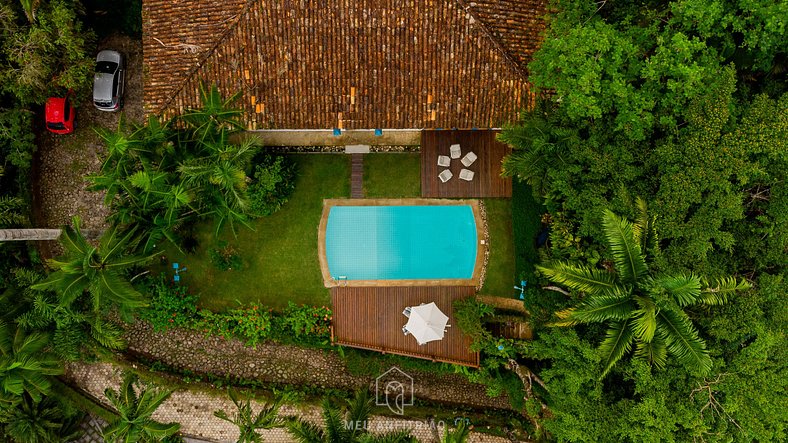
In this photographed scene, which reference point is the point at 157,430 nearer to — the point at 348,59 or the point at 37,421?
the point at 37,421

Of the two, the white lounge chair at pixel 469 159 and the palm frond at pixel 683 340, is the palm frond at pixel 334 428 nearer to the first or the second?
the palm frond at pixel 683 340

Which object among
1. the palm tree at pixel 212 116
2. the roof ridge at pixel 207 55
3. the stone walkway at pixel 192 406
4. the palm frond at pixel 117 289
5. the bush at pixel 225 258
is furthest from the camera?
the stone walkway at pixel 192 406

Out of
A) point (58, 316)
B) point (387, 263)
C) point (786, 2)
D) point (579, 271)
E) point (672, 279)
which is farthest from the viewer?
point (387, 263)

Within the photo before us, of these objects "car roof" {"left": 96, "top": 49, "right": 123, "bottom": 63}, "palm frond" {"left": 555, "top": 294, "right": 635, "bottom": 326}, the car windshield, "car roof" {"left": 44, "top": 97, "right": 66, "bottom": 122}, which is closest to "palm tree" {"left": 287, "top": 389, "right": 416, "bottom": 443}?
"palm frond" {"left": 555, "top": 294, "right": 635, "bottom": 326}

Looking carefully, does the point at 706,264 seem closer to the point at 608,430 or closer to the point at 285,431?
the point at 608,430

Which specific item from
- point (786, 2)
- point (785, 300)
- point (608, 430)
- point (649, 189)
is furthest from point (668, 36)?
point (608, 430)

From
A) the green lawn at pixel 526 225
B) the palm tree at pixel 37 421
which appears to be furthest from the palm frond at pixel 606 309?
the palm tree at pixel 37 421
